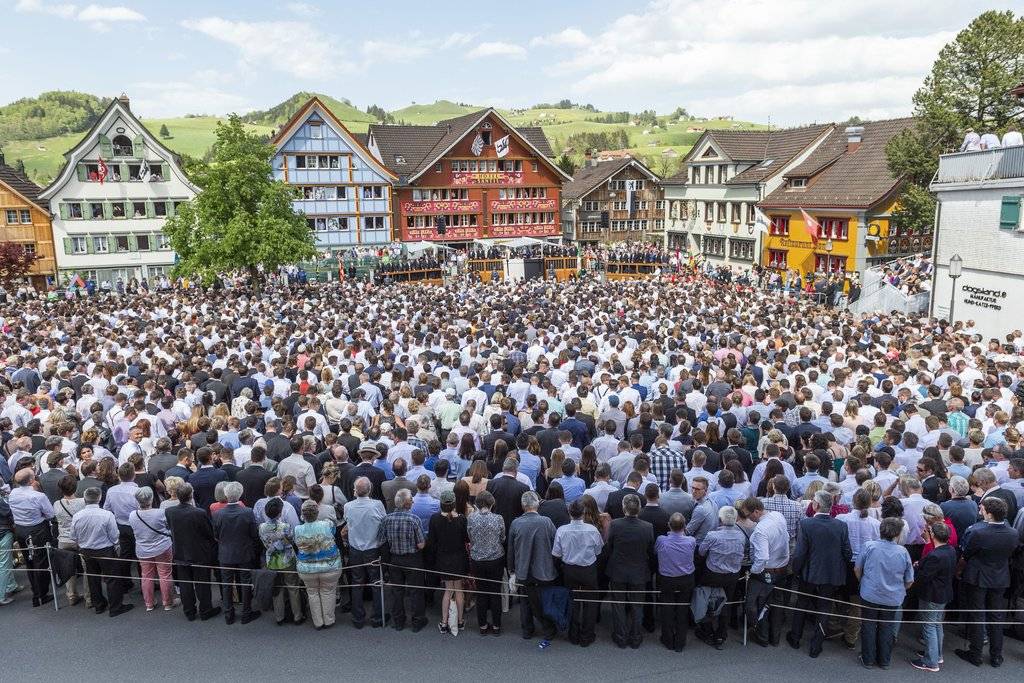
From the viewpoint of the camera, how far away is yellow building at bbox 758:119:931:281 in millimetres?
35844

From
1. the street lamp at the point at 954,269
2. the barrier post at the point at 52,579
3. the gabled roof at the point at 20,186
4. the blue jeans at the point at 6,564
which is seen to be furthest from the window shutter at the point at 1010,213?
the gabled roof at the point at 20,186

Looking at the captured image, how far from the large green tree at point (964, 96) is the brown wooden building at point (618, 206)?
93.9ft

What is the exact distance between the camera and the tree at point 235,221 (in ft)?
109

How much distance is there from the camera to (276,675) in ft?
23.8

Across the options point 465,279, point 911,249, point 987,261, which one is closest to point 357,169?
point 465,279

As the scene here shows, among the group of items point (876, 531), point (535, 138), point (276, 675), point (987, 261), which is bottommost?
point (276, 675)

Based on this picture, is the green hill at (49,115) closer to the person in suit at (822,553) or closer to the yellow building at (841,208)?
the yellow building at (841,208)

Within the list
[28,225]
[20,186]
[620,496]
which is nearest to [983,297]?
[620,496]

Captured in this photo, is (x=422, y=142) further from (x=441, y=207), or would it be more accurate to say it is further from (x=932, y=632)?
(x=932, y=632)

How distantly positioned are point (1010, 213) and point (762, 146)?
29318 millimetres

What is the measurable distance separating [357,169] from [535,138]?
1887 centimetres

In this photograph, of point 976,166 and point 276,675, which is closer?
point 276,675

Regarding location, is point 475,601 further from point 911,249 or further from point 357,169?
point 357,169

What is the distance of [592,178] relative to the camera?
62.1 meters
